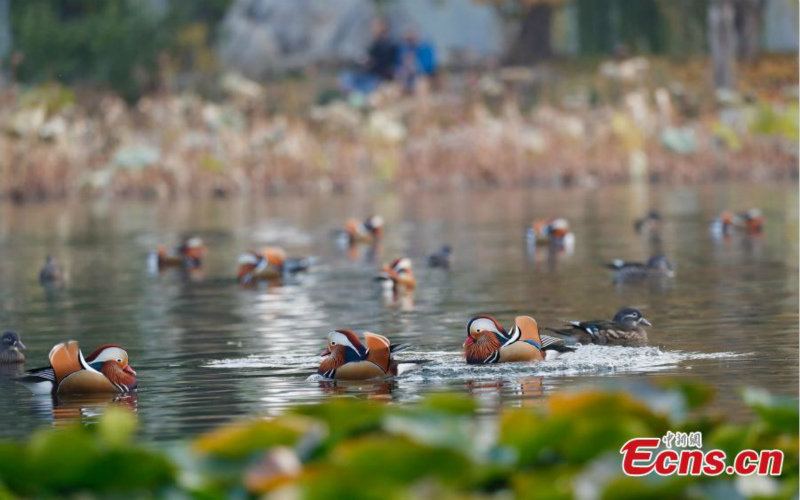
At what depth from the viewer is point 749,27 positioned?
46.8m

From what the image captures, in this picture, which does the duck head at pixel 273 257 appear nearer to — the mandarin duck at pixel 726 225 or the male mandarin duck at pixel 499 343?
the mandarin duck at pixel 726 225

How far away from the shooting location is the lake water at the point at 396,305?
9500 millimetres

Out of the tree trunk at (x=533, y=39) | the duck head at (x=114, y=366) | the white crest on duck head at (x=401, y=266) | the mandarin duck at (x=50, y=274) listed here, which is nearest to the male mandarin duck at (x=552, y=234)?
the white crest on duck head at (x=401, y=266)

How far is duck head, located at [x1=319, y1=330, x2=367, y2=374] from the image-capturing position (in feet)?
32.4

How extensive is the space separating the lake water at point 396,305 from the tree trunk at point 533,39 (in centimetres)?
1850

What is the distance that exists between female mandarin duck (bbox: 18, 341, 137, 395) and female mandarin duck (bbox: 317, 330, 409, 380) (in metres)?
1.06

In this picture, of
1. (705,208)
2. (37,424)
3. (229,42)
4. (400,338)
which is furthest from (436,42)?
(37,424)

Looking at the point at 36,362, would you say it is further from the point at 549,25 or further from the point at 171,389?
the point at 549,25

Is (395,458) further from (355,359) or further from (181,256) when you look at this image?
(181,256)

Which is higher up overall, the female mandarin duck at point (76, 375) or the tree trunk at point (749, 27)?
the tree trunk at point (749, 27)

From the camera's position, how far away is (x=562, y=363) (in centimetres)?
Result: 1016

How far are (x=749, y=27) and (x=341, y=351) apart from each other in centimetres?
3845

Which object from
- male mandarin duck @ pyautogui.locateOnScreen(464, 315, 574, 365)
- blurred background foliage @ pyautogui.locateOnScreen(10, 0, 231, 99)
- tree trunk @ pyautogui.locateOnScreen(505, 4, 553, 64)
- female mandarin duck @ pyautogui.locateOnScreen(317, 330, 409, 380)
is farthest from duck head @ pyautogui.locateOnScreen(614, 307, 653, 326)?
tree trunk @ pyautogui.locateOnScreen(505, 4, 553, 64)

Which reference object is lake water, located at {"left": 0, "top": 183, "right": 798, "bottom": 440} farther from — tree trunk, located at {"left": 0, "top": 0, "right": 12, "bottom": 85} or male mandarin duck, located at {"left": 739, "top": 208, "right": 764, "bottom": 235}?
tree trunk, located at {"left": 0, "top": 0, "right": 12, "bottom": 85}
